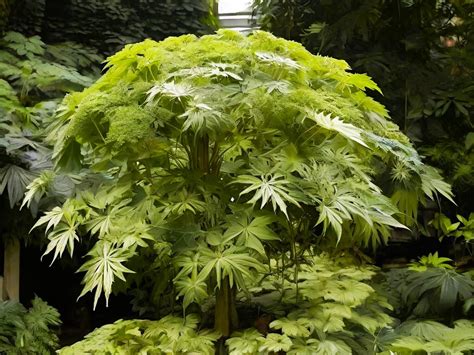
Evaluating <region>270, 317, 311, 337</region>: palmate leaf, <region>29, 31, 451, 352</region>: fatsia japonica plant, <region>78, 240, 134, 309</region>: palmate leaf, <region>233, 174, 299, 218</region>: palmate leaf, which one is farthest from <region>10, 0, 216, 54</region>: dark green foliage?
<region>270, 317, 311, 337</region>: palmate leaf

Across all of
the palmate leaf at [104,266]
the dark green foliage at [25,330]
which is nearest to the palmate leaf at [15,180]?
the dark green foliage at [25,330]

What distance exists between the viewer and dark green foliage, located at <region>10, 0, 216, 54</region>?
445cm

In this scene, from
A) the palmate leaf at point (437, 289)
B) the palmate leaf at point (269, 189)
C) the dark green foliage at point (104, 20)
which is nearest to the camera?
the palmate leaf at point (269, 189)

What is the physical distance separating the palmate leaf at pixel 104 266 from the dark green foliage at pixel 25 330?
1490 millimetres

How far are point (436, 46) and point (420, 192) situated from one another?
7.23ft

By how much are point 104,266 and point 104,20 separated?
13.0 feet

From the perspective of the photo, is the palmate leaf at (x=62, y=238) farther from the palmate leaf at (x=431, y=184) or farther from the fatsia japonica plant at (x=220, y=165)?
the palmate leaf at (x=431, y=184)

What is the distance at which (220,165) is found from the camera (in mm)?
1737

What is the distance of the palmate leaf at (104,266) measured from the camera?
1433 mm

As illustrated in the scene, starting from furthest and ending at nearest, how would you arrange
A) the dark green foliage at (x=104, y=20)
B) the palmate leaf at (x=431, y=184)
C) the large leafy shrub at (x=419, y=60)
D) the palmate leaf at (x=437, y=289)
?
the dark green foliage at (x=104, y=20)
the large leafy shrub at (x=419, y=60)
the palmate leaf at (x=437, y=289)
the palmate leaf at (x=431, y=184)

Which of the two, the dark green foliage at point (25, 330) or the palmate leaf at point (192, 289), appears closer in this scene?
the palmate leaf at point (192, 289)

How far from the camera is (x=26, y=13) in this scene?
14.4ft

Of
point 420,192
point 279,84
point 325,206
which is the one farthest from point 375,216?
point 420,192

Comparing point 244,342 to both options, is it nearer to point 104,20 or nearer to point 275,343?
point 275,343
